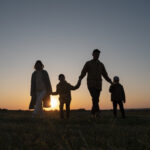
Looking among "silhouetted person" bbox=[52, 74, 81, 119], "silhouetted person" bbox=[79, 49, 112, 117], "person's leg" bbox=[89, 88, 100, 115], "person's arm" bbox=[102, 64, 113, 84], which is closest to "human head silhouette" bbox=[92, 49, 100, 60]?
"silhouetted person" bbox=[79, 49, 112, 117]

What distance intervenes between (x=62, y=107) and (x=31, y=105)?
193cm

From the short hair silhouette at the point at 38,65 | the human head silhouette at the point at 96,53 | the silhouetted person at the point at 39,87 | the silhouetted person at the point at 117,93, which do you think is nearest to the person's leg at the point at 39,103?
the silhouetted person at the point at 39,87

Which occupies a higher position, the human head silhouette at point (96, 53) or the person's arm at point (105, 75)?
the human head silhouette at point (96, 53)

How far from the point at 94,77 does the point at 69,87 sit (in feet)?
9.20

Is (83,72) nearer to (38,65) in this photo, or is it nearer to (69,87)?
(38,65)

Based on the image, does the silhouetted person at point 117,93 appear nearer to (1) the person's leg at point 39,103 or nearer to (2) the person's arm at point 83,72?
(2) the person's arm at point 83,72

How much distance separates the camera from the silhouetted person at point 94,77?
10938 mm

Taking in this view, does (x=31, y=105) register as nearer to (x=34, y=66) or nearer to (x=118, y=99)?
(x=34, y=66)

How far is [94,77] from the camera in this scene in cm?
1112

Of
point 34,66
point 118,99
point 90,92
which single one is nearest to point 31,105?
point 34,66

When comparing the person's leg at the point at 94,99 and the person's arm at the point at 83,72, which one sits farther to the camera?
the person's arm at the point at 83,72

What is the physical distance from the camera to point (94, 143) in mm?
4285

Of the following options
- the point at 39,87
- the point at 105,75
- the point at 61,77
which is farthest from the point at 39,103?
the point at 105,75

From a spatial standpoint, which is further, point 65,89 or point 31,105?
point 65,89
